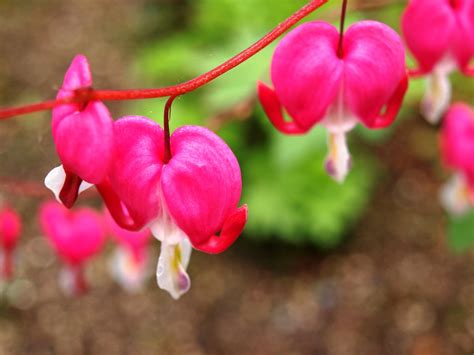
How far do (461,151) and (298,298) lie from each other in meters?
1.28

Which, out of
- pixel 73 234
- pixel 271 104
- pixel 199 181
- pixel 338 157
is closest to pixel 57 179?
pixel 199 181

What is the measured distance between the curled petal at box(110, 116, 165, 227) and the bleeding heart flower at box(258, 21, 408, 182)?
211 millimetres

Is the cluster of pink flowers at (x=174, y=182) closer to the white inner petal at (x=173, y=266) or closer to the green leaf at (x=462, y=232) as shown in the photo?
the white inner petal at (x=173, y=266)

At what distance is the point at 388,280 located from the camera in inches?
108

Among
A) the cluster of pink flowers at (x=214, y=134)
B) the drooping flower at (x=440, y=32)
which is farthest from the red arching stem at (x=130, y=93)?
the drooping flower at (x=440, y=32)

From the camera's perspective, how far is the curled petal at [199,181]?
75 cm

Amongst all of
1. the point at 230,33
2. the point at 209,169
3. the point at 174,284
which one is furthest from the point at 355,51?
the point at 230,33

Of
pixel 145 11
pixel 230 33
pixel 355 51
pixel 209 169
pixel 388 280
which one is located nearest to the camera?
pixel 209 169

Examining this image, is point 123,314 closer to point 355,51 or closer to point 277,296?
point 277,296

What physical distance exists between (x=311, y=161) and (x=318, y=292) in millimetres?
522

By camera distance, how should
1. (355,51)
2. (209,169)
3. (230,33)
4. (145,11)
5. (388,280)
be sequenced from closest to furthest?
(209,169)
(355,51)
(388,280)
(230,33)
(145,11)

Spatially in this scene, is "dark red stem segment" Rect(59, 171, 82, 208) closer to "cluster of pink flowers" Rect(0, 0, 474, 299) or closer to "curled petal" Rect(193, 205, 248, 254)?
"cluster of pink flowers" Rect(0, 0, 474, 299)

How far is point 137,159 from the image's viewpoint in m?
0.76

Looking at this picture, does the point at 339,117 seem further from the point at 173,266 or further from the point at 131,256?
the point at 131,256
